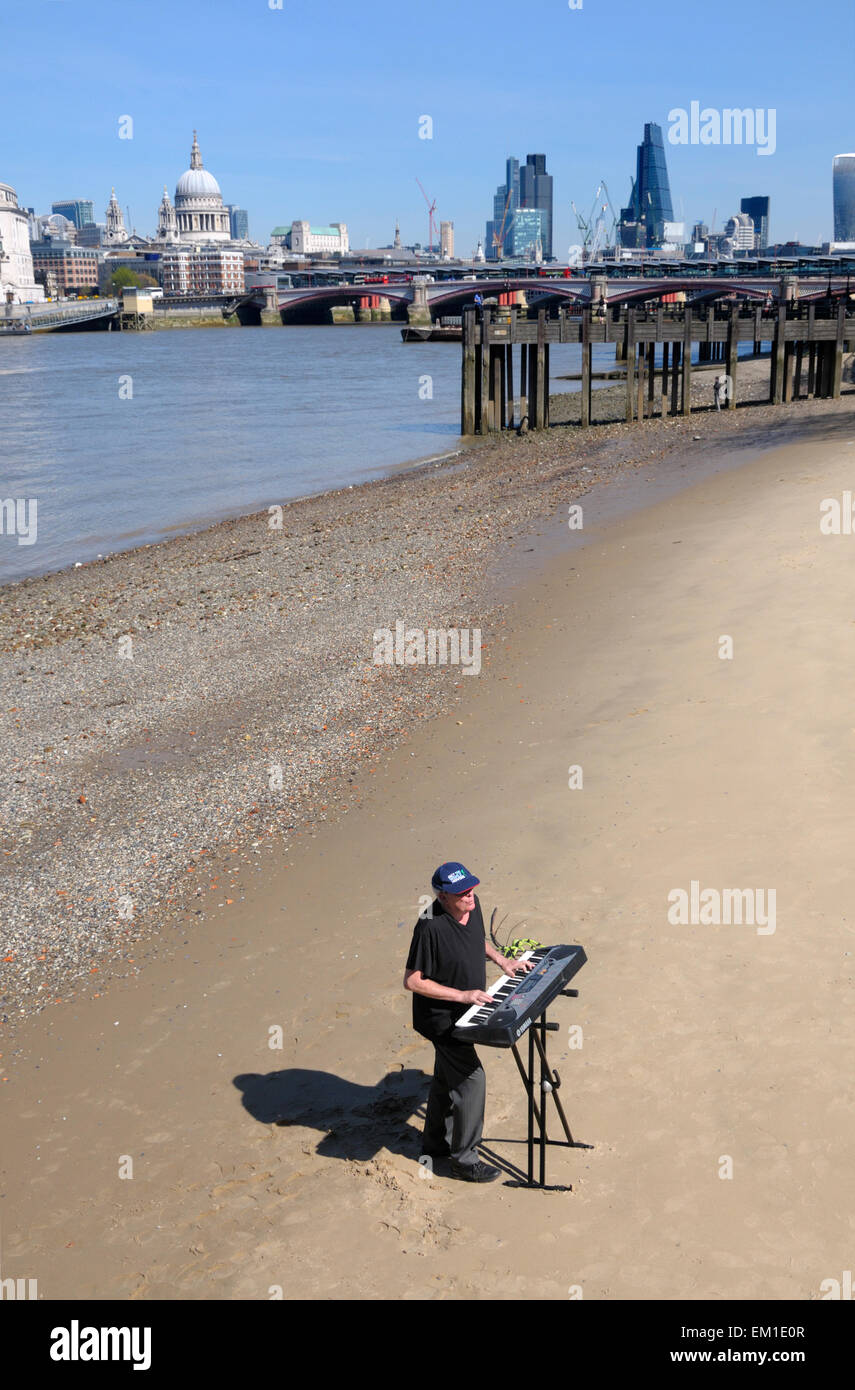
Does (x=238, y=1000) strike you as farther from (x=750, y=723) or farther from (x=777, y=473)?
(x=777, y=473)

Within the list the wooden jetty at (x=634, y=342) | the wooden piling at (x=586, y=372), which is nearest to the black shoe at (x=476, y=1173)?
the wooden jetty at (x=634, y=342)

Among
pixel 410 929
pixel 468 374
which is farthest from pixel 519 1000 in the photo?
pixel 468 374

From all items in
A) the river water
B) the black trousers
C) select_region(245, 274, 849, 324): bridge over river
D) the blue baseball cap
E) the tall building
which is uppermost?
the tall building

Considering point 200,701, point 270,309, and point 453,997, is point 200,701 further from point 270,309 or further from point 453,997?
point 270,309

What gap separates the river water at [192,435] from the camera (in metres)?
29.6

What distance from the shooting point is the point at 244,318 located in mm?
166625

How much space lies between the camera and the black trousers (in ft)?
19.1

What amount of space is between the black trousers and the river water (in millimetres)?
19604

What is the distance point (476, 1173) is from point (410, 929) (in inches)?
102

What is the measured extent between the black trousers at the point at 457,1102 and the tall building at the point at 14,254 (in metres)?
189

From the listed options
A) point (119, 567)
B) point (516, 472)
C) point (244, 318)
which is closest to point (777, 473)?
point (516, 472)

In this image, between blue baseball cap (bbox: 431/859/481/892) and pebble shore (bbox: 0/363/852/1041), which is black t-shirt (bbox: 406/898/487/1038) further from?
pebble shore (bbox: 0/363/852/1041)

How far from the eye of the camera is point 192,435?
1828 inches

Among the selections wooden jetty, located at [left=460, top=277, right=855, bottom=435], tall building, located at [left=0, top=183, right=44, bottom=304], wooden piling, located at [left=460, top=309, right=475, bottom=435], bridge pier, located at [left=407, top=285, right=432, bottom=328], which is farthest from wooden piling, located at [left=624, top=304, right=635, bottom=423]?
tall building, located at [left=0, top=183, right=44, bottom=304]
